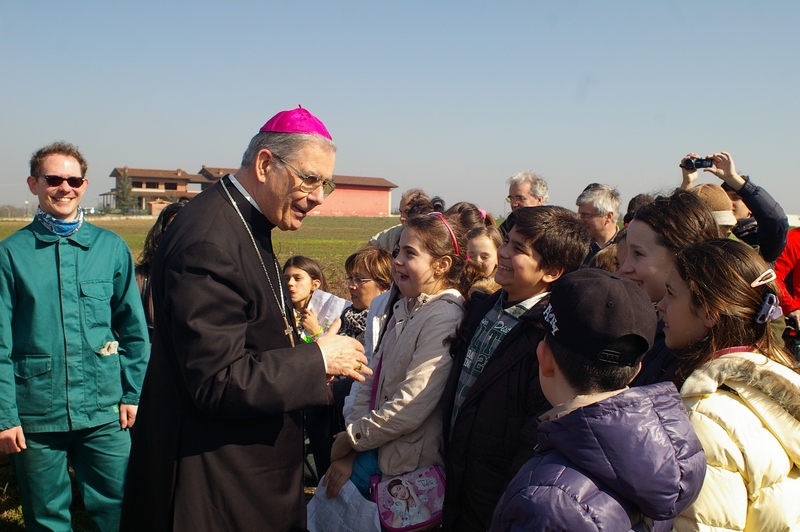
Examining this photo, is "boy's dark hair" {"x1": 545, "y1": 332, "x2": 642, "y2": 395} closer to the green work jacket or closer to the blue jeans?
the blue jeans

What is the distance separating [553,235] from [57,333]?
2.99m

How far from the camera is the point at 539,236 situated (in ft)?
9.99

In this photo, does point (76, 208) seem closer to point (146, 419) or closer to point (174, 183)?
point (146, 419)

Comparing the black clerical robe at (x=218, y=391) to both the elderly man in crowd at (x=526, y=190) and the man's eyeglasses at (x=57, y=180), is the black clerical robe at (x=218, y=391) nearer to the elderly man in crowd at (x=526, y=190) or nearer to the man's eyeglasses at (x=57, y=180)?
the man's eyeglasses at (x=57, y=180)

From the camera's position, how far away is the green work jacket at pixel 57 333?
368cm

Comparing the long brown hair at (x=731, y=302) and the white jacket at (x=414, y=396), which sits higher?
the long brown hair at (x=731, y=302)

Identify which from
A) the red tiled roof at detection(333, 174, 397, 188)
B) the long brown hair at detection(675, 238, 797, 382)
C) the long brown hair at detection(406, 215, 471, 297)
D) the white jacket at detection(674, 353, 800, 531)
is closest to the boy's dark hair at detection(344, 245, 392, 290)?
the long brown hair at detection(406, 215, 471, 297)

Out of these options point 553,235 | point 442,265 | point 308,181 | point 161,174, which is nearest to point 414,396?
point 442,265

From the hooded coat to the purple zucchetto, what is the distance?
5.34 ft

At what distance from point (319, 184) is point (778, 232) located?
3416 mm

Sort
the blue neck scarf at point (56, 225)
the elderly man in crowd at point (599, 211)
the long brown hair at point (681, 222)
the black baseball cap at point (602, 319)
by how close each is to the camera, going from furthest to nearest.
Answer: the elderly man in crowd at point (599, 211)
the blue neck scarf at point (56, 225)
the long brown hair at point (681, 222)
the black baseball cap at point (602, 319)

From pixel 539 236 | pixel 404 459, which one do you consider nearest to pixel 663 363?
pixel 539 236

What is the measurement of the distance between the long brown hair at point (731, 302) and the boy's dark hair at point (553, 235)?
2.39 feet

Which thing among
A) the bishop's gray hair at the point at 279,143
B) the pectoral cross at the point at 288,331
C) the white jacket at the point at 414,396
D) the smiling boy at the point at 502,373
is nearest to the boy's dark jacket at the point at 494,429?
the smiling boy at the point at 502,373
